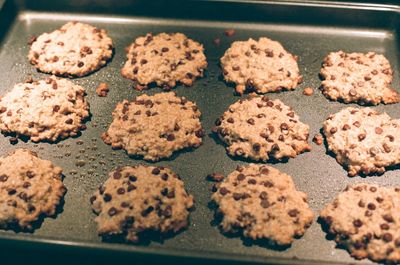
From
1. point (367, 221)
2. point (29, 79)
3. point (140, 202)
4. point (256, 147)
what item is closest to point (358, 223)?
point (367, 221)

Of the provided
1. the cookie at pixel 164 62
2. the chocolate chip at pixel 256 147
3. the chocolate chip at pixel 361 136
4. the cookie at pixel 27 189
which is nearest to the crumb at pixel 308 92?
the chocolate chip at pixel 361 136

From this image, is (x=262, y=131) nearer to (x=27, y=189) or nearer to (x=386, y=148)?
(x=386, y=148)

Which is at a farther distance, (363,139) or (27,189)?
(363,139)

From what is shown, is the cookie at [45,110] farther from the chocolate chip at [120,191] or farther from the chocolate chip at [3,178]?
the chocolate chip at [120,191]

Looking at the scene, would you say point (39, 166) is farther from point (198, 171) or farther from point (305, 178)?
point (305, 178)

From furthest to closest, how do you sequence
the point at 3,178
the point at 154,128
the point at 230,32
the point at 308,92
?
the point at 230,32, the point at 308,92, the point at 154,128, the point at 3,178
